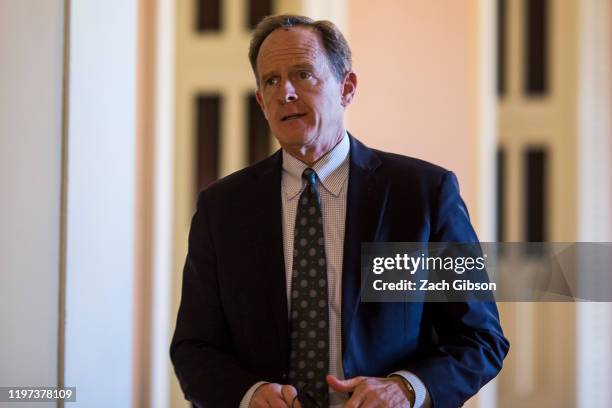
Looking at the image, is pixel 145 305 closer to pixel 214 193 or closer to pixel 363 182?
pixel 214 193

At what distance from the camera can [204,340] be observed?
61.1 inches

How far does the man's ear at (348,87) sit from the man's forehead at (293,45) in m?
0.11

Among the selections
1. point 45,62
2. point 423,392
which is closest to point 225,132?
point 45,62

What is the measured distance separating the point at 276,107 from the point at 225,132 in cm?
160

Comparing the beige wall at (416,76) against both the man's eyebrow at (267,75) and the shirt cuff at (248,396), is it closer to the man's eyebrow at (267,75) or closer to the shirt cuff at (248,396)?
the man's eyebrow at (267,75)

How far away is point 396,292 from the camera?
1.50 metres

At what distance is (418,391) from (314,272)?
32 cm

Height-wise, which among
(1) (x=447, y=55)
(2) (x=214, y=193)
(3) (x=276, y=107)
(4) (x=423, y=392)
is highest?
(1) (x=447, y=55)

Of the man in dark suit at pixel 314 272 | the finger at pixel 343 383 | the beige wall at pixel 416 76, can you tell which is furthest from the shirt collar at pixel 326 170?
the beige wall at pixel 416 76

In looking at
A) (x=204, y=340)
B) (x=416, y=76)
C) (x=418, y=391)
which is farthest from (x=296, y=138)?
(x=416, y=76)

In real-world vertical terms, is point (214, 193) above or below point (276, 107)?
below

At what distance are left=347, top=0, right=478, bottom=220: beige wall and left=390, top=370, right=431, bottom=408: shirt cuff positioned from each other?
1.45 m

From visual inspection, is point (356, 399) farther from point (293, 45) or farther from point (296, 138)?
point (293, 45)

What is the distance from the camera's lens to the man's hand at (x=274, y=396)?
139cm
